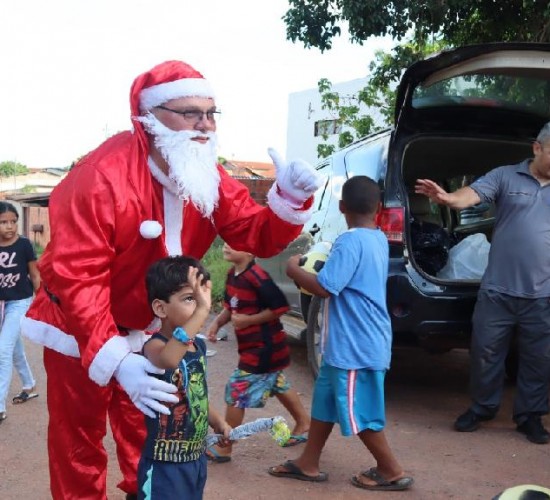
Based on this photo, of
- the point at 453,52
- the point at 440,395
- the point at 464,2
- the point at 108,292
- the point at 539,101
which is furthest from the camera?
the point at 464,2

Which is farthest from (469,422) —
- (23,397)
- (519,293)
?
(23,397)

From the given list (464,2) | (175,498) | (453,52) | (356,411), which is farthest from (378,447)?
(464,2)

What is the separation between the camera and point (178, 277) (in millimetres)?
2369

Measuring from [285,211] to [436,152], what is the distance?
9.29 ft

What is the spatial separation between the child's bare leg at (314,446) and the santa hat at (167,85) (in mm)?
1686

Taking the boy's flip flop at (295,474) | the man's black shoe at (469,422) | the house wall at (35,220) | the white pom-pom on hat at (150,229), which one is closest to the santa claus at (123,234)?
the white pom-pom on hat at (150,229)

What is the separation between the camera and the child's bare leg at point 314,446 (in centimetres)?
356

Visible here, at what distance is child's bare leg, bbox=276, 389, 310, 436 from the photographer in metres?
4.12

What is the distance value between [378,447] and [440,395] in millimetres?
1903

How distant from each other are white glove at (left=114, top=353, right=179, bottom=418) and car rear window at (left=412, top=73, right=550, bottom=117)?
108 inches

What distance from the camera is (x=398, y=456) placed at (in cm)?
400

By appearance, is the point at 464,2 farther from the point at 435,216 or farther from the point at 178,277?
the point at 178,277

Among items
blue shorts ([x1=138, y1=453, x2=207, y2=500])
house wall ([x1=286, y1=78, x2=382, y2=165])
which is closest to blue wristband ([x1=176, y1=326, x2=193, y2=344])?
blue shorts ([x1=138, y1=453, x2=207, y2=500])

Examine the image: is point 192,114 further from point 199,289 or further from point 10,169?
point 10,169
